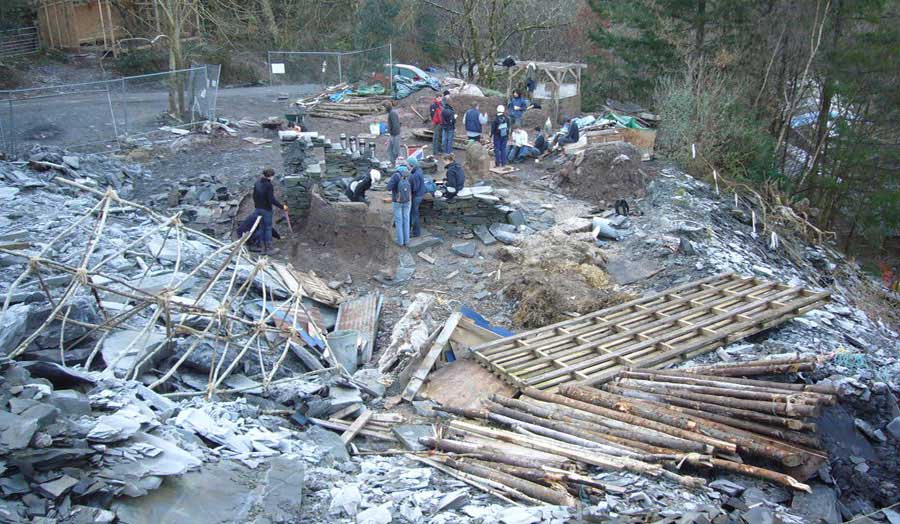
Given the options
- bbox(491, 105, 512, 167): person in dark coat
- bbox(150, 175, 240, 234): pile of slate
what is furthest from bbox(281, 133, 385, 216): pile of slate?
bbox(491, 105, 512, 167): person in dark coat

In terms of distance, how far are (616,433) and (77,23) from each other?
96.4ft

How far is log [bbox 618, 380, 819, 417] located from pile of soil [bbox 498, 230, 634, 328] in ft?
9.22

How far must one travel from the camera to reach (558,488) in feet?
17.9

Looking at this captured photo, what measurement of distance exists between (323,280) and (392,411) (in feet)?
14.0

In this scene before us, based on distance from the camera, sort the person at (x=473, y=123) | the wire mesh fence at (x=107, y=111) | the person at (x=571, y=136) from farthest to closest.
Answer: the person at (x=571, y=136) → the person at (x=473, y=123) → the wire mesh fence at (x=107, y=111)

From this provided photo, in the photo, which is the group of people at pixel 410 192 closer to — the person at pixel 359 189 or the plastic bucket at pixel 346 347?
the person at pixel 359 189

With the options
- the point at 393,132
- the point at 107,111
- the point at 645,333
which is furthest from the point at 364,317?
the point at 107,111

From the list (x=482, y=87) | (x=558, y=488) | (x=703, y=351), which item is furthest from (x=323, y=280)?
(x=482, y=87)

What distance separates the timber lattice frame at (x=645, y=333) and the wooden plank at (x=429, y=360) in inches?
18.7

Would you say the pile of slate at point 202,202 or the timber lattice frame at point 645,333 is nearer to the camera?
the timber lattice frame at point 645,333

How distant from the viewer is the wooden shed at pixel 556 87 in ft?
73.5

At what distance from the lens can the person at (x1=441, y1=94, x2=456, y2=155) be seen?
16703 millimetres

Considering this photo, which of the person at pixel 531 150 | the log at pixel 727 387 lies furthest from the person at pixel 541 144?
the log at pixel 727 387

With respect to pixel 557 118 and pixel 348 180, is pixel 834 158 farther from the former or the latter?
pixel 348 180
